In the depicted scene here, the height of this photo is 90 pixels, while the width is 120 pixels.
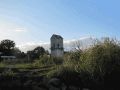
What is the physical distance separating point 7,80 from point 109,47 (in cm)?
538

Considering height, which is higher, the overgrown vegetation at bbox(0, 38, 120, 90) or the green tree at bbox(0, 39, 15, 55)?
the green tree at bbox(0, 39, 15, 55)

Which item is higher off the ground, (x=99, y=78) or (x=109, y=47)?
(x=109, y=47)

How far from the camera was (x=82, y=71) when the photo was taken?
15586 mm

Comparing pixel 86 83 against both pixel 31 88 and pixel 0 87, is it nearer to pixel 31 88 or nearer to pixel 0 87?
pixel 31 88

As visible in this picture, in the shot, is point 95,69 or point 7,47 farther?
point 7,47

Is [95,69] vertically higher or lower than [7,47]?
lower

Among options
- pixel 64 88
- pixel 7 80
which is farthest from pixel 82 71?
pixel 7 80

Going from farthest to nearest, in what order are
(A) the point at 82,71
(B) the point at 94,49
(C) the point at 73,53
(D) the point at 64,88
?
(C) the point at 73,53 < (B) the point at 94,49 < (A) the point at 82,71 < (D) the point at 64,88

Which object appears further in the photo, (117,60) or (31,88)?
(117,60)

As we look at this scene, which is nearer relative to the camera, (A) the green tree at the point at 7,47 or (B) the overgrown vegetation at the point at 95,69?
(B) the overgrown vegetation at the point at 95,69

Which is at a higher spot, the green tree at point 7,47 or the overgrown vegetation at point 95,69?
the green tree at point 7,47

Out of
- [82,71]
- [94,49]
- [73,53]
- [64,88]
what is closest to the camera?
[64,88]

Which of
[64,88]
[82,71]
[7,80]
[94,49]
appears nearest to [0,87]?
[7,80]

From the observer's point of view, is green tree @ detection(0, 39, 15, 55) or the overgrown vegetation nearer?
the overgrown vegetation
